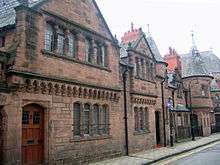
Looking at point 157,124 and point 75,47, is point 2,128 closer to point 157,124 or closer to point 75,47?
point 75,47

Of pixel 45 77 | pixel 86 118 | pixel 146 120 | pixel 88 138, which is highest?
pixel 45 77

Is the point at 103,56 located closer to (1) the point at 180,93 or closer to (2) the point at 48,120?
(2) the point at 48,120

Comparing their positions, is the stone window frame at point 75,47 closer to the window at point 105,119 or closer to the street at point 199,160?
the window at point 105,119

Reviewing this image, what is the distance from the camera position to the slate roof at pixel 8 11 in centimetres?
1450

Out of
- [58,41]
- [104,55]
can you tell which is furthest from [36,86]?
[104,55]

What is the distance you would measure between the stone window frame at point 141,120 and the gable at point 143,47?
4540mm

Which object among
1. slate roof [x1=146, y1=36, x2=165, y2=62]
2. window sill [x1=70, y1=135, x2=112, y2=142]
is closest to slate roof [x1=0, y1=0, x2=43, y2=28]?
window sill [x1=70, y1=135, x2=112, y2=142]

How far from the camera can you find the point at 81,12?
17594 mm

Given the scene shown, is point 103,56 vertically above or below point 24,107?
above

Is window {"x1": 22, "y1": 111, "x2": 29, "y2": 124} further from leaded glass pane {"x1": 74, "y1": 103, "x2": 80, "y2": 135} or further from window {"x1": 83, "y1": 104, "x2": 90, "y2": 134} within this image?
window {"x1": 83, "y1": 104, "x2": 90, "y2": 134}

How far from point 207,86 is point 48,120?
112 feet

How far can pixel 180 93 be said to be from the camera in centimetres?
3888

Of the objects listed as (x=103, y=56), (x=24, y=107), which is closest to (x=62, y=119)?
(x=24, y=107)

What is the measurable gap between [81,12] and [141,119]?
1042cm
